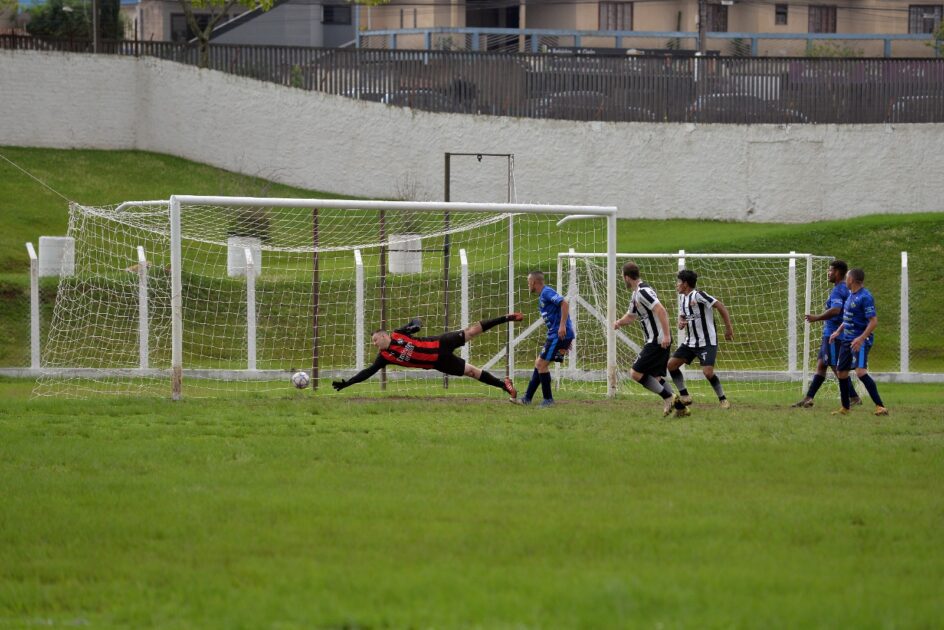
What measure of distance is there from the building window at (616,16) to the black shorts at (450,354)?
124 ft

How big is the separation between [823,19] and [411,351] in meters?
42.7

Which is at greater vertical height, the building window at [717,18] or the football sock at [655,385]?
the building window at [717,18]

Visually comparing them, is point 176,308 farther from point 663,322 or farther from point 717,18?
point 717,18

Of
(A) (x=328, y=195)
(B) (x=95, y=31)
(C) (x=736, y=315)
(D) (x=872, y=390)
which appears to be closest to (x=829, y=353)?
(D) (x=872, y=390)

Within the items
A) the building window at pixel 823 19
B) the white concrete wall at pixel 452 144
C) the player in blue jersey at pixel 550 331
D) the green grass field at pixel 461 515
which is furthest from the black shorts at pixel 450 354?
the building window at pixel 823 19

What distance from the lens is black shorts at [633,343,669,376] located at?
14.1m

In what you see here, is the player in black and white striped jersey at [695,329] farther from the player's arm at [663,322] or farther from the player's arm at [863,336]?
the player's arm at [863,336]

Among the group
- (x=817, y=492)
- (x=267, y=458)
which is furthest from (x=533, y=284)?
(x=817, y=492)

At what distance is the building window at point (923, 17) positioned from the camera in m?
52.5

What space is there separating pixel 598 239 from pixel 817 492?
1916 cm

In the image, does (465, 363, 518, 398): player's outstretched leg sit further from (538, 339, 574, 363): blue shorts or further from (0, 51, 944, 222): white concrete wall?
(0, 51, 944, 222): white concrete wall

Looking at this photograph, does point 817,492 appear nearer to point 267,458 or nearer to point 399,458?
point 399,458

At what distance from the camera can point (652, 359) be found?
46.2 feet

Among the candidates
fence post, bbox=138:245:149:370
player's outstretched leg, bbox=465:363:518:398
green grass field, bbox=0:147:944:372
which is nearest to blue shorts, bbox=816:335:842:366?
player's outstretched leg, bbox=465:363:518:398
